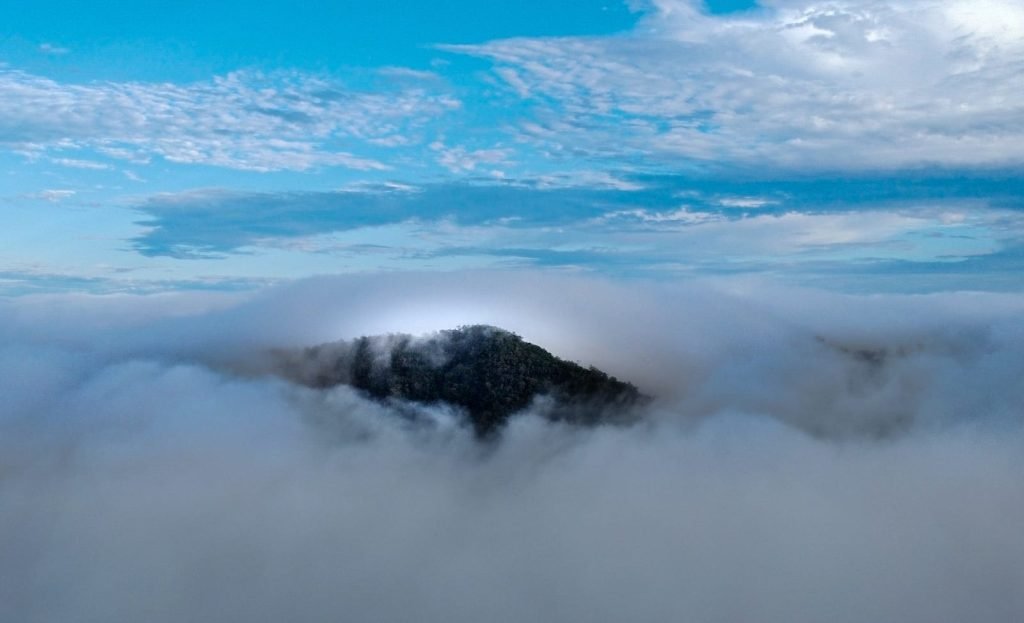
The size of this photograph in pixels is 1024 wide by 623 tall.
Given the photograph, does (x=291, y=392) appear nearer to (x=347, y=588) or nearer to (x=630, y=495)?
(x=347, y=588)

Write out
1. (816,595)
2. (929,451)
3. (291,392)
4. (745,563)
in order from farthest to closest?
(291,392)
(929,451)
(745,563)
(816,595)

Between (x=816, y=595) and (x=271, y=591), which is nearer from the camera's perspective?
(x=816, y=595)

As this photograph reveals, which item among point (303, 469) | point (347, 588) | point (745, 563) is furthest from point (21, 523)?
point (745, 563)

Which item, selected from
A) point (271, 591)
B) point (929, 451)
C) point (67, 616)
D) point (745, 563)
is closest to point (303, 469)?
point (271, 591)

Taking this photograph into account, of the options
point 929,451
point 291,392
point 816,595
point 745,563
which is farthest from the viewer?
point 291,392

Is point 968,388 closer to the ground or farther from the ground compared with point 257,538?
farther from the ground

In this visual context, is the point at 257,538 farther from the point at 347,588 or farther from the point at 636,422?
the point at 636,422

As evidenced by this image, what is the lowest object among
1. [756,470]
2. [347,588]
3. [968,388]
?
[347,588]
